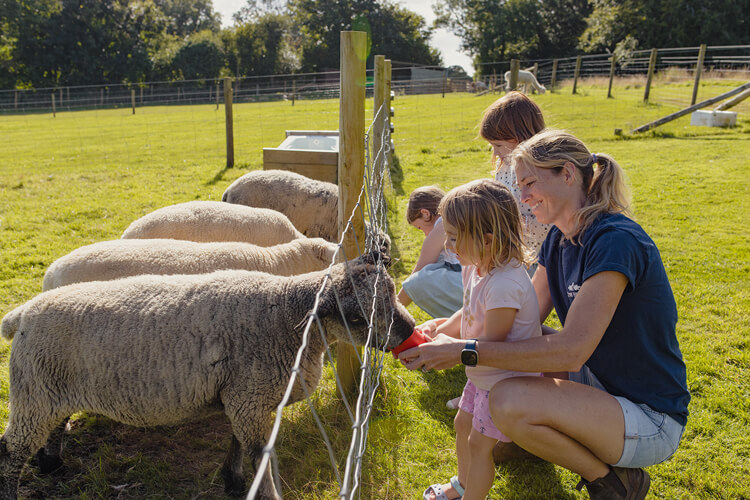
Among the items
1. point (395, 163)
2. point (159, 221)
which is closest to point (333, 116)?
point (395, 163)

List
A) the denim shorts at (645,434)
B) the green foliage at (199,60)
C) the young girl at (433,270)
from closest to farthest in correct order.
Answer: the denim shorts at (645,434), the young girl at (433,270), the green foliage at (199,60)

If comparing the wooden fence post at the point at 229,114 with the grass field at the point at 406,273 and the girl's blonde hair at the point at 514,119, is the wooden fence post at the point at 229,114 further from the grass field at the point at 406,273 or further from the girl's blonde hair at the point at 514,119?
the girl's blonde hair at the point at 514,119

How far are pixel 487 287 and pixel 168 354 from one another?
175 cm

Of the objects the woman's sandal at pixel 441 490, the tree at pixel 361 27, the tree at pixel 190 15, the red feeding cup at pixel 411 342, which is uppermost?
the tree at pixel 190 15

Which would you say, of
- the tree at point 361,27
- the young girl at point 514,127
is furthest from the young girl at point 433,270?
the tree at point 361,27

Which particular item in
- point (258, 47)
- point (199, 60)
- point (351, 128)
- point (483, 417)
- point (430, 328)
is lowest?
point (483, 417)

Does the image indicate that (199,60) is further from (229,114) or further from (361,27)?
(229,114)

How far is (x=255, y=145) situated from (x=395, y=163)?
19.2ft

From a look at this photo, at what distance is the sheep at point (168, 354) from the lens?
287 centimetres

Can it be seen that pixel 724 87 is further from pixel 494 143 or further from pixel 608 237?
pixel 608 237

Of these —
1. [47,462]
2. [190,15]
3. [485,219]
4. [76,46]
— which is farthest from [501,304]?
[190,15]

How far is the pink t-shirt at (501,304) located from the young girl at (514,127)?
3.04 feet

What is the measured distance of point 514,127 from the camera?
11.2 feet

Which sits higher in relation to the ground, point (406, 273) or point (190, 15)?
point (190, 15)
